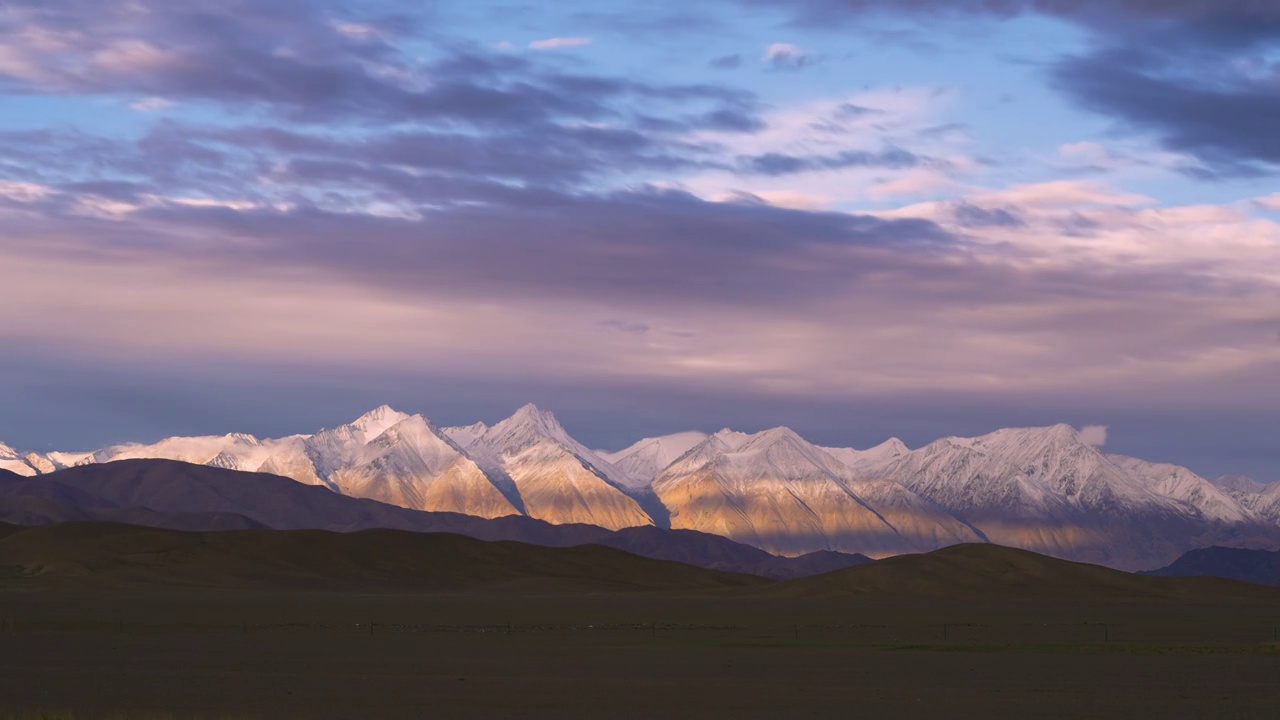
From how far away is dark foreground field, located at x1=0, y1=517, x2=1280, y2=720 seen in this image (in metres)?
44.9

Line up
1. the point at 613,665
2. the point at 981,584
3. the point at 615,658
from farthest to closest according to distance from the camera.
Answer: the point at 981,584, the point at 615,658, the point at 613,665

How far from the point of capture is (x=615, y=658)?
67.4m

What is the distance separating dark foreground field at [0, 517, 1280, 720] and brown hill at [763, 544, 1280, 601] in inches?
866

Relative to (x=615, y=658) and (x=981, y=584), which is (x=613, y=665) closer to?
(x=615, y=658)

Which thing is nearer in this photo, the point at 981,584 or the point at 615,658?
the point at 615,658

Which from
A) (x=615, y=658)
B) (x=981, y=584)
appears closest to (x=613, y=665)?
(x=615, y=658)

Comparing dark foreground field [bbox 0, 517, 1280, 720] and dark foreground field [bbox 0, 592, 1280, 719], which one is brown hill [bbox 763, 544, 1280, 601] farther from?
dark foreground field [bbox 0, 592, 1280, 719]

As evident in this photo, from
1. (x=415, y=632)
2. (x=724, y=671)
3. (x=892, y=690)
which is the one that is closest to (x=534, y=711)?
(x=892, y=690)

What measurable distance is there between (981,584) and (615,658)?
124456 millimetres

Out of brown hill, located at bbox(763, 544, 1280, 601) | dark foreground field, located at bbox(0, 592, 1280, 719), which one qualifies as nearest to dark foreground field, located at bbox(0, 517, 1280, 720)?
dark foreground field, located at bbox(0, 592, 1280, 719)

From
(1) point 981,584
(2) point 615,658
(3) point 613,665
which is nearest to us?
(3) point 613,665

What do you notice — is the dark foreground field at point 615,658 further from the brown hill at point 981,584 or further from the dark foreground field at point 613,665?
the brown hill at point 981,584

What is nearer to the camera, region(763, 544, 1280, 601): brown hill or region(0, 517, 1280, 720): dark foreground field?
region(0, 517, 1280, 720): dark foreground field

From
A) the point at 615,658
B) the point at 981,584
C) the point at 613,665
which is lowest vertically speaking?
the point at 613,665
